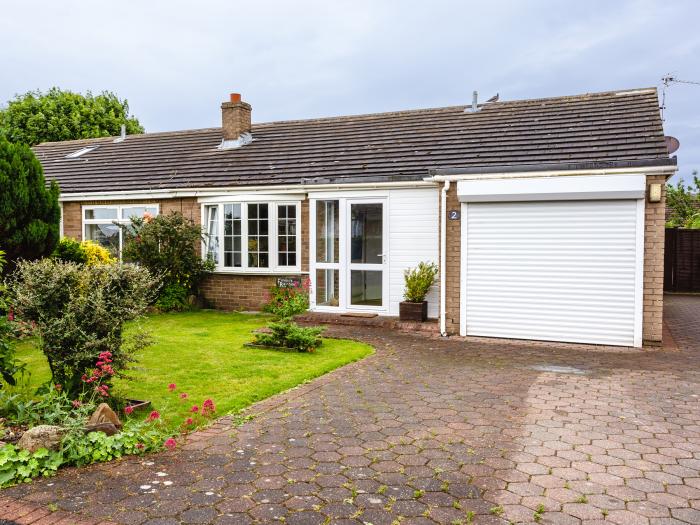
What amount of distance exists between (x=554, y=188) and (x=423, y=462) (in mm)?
6696

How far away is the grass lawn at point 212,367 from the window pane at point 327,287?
6.90ft

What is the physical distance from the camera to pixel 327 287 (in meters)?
13.2

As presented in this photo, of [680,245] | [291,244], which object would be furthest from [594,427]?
[680,245]

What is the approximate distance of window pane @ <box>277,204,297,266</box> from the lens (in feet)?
45.5

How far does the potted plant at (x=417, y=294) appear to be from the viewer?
11.8 m

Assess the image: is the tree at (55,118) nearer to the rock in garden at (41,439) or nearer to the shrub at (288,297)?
the shrub at (288,297)

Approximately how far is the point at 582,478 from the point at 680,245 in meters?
20.2

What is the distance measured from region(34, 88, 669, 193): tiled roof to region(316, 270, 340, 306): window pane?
2138 mm

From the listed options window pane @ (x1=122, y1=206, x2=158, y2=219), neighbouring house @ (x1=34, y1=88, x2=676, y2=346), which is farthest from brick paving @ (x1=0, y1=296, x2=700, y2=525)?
window pane @ (x1=122, y1=206, x2=158, y2=219)

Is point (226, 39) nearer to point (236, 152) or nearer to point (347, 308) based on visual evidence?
point (236, 152)

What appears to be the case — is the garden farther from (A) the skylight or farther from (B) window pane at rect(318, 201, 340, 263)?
(A) the skylight

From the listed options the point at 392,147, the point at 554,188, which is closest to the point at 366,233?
the point at 392,147

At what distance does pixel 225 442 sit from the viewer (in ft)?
16.7

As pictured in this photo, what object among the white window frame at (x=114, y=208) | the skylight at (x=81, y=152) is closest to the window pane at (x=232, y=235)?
the white window frame at (x=114, y=208)
